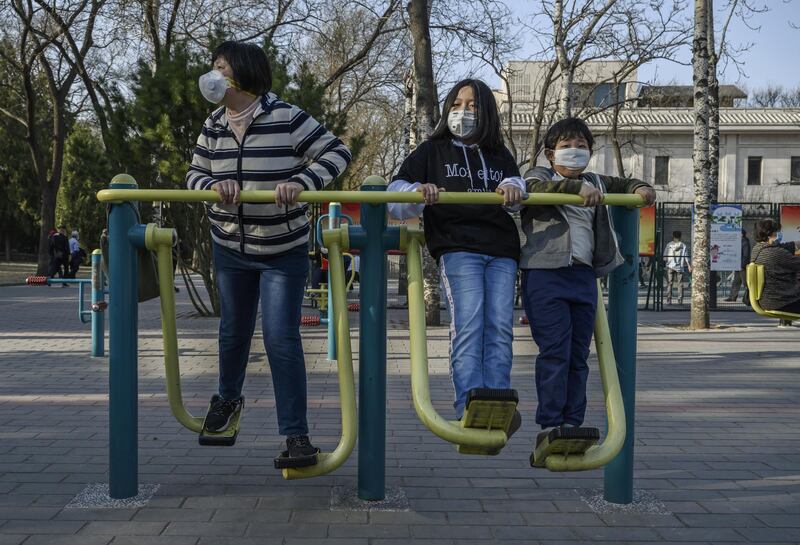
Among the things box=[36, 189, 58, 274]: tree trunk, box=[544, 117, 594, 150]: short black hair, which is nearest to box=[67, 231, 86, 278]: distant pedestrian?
box=[36, 189, 58, 274]: tree trunk

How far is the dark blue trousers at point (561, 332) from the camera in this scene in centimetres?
358

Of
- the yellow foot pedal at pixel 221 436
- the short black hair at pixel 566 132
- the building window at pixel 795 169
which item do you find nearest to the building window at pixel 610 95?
the building window at pixel 795 169

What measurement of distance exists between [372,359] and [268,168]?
949 millimetres

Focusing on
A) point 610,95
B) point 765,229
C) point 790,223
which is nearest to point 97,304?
point 765,229

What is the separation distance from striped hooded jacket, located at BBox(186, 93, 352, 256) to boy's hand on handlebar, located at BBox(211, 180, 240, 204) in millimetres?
225

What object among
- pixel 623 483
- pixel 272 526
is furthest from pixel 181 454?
pixel 623 483

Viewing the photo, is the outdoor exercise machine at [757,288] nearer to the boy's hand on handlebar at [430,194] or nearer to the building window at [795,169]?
the boy's hand on handlebar at [430,194]

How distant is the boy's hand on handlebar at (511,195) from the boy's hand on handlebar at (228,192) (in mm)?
1068

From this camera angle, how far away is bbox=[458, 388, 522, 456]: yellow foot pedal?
313 cm

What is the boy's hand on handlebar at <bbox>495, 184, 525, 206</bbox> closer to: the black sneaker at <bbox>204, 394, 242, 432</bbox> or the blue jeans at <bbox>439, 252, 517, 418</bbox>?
the blue jeans at <bbox>439, 252, 517, 418</bbox>

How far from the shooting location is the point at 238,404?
393 centimetres

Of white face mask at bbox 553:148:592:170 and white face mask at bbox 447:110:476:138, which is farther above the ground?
white face mask at bbox 447:110:476:138

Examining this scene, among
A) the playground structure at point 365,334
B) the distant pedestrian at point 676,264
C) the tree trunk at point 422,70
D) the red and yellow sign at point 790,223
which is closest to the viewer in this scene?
the playground structure at point 365,334

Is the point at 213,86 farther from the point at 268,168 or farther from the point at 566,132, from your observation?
the point at 566,132
